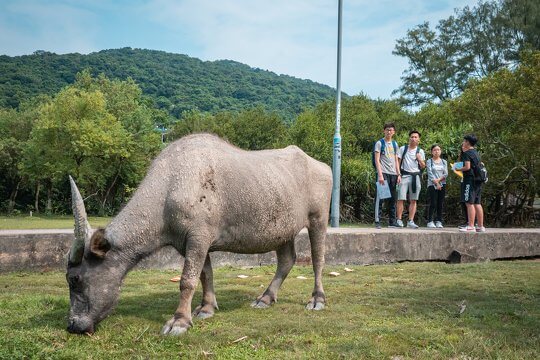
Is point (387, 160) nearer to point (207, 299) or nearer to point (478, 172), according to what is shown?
point (478, 172)

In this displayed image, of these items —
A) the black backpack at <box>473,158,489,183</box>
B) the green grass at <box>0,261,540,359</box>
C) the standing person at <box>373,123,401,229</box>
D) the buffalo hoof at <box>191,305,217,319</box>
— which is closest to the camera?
the green grass at <box>0,261,540,359</box>

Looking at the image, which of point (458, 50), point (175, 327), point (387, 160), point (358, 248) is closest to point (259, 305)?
point (175, 327)

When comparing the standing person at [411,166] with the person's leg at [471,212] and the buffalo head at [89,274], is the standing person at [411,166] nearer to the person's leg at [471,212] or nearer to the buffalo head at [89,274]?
the person's leg at [471,212]

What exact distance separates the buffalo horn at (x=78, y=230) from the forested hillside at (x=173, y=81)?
66.7m

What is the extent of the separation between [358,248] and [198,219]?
5870 mm

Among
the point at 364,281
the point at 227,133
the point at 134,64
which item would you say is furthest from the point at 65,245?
A: the point at 134,64

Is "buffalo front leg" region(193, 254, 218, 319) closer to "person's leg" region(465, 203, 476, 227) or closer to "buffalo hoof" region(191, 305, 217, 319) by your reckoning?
"buffalo hoof" region(191, 305, 217, 319)

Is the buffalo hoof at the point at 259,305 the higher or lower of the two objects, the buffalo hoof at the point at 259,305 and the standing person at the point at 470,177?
the lower

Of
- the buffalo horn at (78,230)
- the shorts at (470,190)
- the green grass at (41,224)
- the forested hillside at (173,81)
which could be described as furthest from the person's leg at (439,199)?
the forested hillside at (173,81)

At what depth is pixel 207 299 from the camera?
20.4 ft

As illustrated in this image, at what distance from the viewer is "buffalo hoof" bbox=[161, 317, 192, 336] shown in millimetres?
5184

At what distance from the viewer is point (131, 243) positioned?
215 inches

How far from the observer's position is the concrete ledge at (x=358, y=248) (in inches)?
349

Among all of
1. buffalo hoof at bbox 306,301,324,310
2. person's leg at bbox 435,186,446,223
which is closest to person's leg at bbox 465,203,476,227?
person's leg at bbox 435,186,446,223
